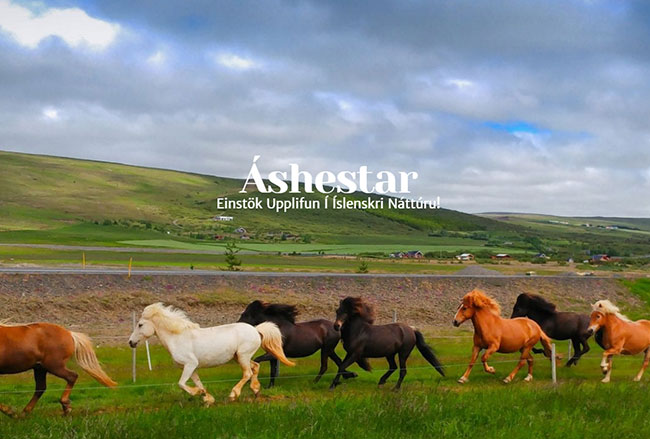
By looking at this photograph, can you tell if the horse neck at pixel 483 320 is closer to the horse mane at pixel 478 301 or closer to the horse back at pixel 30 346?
the horse mane at pixel 478 301

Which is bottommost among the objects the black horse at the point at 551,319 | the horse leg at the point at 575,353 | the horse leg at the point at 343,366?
the horse leg at the point at 575,353

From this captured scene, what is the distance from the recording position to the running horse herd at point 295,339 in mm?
13031

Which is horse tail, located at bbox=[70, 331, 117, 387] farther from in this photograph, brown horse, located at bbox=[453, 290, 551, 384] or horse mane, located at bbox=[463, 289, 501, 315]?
horse mane, located at bbox=[463, 289, 501, 315]

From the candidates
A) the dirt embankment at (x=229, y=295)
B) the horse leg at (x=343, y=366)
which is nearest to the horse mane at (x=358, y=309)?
the horse leg at (x=343, y=366)

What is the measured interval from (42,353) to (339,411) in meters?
5.22

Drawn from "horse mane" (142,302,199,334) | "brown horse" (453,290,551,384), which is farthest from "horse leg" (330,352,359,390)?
"horse mane" (142,302,199,334)

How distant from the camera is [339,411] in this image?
40.9 ft

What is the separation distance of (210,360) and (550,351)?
9.69m

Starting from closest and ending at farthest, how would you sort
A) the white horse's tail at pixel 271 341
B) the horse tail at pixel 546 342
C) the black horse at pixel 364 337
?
the white horse's tail at pixel 271 341
the black horse at pixel 364 337
the horse tail at pixel 546 342

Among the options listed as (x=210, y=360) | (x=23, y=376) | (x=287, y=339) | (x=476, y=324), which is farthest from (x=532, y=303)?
(x=23, y=376)

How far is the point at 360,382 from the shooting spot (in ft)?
58.2

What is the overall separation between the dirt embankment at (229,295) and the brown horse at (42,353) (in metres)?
15.4

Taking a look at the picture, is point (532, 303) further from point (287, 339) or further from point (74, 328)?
Result: point (74, 328)

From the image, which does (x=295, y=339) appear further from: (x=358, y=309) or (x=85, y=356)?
(x=85, y=356)
